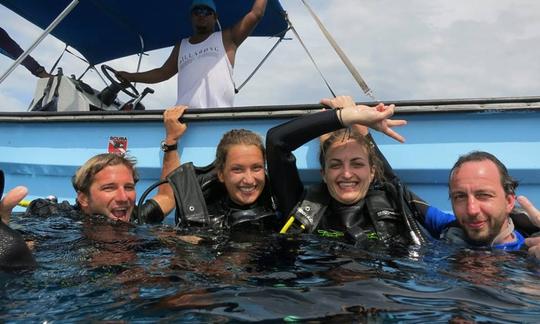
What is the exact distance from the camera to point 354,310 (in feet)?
5.74

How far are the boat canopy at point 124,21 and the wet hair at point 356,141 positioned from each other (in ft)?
12.6

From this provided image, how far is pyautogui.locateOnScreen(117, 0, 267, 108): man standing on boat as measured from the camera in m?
4.91

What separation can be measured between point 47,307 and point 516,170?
3.11 metres

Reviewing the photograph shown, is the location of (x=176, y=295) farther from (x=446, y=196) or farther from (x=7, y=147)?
(x=7, y=147)

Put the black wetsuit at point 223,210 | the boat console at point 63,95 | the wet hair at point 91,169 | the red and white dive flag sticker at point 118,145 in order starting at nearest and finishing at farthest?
1. the black wetsuit at point 223,210
2. the wet hair at point 91,169
3. the red and white dive flag sticker at point 118,145
4. the boat console at point 63,95

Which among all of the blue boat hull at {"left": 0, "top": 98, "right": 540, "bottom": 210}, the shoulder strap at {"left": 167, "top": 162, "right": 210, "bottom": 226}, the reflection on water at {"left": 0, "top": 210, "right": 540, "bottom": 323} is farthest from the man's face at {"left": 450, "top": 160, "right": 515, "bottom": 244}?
Answer: the shoulder strap at {"left": 167, "top": 162, "right": 210, "bottom": 226}

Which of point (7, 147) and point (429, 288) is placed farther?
point (7, 147)

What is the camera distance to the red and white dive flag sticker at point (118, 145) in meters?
4.38

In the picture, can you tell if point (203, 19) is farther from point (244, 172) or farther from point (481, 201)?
point (481, 201)

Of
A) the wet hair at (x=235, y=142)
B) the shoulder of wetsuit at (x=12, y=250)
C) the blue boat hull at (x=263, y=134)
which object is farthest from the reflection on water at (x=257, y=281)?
the blue boat hull at (x=263, y=134)

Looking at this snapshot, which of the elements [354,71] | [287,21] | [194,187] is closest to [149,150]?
[194,187]

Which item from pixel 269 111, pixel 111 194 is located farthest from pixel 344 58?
pixel 111 194

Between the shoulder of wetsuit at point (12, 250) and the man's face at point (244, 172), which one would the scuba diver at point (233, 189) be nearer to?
the man's face at point (244, 172)

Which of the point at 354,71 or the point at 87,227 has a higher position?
the point at 354,71
